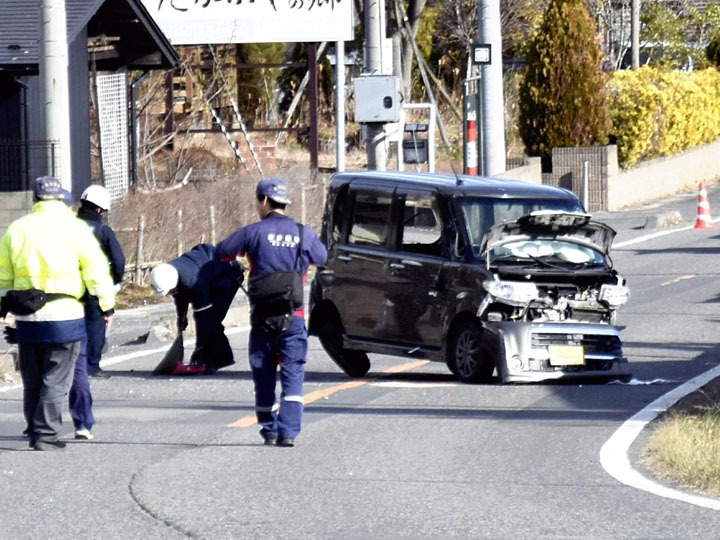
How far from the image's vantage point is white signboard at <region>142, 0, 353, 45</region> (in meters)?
32.4

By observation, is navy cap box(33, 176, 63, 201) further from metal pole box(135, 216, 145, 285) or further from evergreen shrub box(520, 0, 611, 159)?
evergreen shrub box(520, 0, 611, 159)

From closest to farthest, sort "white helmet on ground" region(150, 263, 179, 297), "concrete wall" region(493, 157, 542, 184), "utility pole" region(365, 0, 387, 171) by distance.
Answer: "white helmet on ground" region(150, 263, 179, 297)
"utility pole" region(365, 0, 387, 171)
"concrete wall" region(493, 157, 542, 184)

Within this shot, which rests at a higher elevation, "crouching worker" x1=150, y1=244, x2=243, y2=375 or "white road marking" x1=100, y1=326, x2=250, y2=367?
"crouching worker" x1=150, y1=244, x2=243, y2=375

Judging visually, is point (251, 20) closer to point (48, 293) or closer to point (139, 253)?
point (139, 253)

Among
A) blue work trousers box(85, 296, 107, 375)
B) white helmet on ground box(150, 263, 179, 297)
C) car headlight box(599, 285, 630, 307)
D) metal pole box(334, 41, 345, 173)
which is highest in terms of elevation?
metal pole box(334, 41, 345, 173)

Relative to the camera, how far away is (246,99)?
44500 mm

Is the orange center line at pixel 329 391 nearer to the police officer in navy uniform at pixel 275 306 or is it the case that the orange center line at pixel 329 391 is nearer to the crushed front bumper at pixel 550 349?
the police officer in navy uniform at pixel 275 306

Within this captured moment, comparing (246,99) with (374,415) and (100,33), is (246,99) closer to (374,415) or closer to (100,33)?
(100,33)

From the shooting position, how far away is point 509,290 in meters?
12.5

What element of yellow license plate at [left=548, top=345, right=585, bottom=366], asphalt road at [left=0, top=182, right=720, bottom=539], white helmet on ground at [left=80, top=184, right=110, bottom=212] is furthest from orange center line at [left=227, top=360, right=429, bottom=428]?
white helmet on ground at [left=80, top=184, right=110, bottom=212]

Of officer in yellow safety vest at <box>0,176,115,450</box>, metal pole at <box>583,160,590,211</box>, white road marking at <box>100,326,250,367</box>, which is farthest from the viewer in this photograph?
metal pole at <box>583,160,590,211</box>

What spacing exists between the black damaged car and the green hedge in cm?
2197

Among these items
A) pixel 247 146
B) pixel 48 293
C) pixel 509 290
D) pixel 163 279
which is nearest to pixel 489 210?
pixel 509 290

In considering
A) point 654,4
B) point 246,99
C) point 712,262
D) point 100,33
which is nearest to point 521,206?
point 712,262
